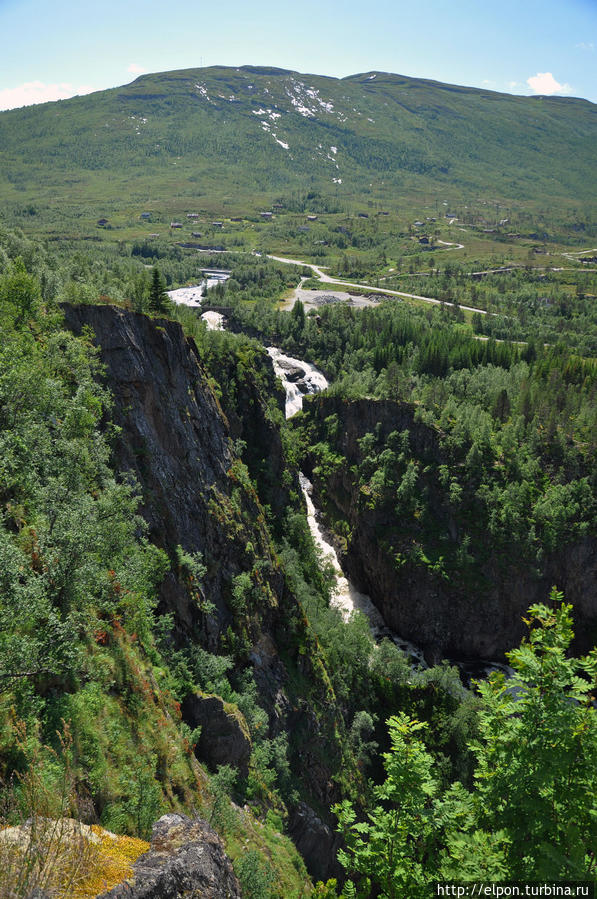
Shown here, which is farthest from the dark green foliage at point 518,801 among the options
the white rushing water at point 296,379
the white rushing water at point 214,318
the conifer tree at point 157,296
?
the white rushing water at point 214,318

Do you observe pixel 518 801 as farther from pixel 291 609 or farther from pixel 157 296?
pixel 157 296

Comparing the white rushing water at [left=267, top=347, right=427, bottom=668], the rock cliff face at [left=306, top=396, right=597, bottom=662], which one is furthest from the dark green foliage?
the rock cliff face at [left=306, top=396, right=597, bottom=662]

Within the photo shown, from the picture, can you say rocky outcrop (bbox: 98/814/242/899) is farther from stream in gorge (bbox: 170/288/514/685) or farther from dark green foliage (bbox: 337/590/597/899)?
stream in gorge (bbox: 170/288/514/685)

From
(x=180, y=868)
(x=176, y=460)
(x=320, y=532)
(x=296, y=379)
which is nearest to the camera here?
(x=180, y=868)

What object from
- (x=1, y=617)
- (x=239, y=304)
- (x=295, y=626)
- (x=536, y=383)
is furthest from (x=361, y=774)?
(x=239, y=304)

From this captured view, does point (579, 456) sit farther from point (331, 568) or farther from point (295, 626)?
point (295, 626)

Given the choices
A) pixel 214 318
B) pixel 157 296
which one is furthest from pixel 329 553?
pixel 214 318
